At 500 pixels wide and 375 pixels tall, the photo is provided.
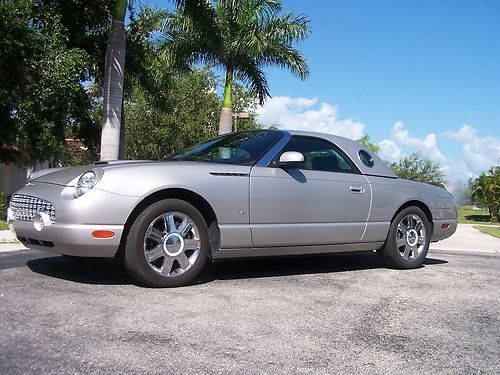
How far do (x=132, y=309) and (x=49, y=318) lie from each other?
1.86 ft

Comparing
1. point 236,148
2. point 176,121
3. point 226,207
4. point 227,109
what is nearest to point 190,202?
point 226,207

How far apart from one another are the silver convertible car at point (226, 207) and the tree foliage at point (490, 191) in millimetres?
27476

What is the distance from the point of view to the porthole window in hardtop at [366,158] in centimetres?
619

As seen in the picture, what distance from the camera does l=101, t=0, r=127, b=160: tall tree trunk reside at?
40.5ft

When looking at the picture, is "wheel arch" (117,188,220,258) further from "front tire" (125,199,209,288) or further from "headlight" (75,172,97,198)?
"headlight" (75,172,97,198)

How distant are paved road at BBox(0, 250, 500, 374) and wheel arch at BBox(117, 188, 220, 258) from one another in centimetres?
40

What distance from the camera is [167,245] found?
4.52 metres

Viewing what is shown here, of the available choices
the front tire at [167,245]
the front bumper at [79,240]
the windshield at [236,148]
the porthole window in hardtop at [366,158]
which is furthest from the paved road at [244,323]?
the porthole window in hardtop at [366,158]

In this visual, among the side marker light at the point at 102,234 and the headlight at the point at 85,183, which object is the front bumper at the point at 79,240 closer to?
the side marker light at the point at 102,234

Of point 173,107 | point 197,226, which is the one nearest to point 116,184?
point 197,226

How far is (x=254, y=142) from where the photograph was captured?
5.49m

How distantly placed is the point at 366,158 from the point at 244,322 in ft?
10.6

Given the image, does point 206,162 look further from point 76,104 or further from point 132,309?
point 76,104

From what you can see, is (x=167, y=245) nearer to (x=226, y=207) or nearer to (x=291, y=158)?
(x=226, y=207)
